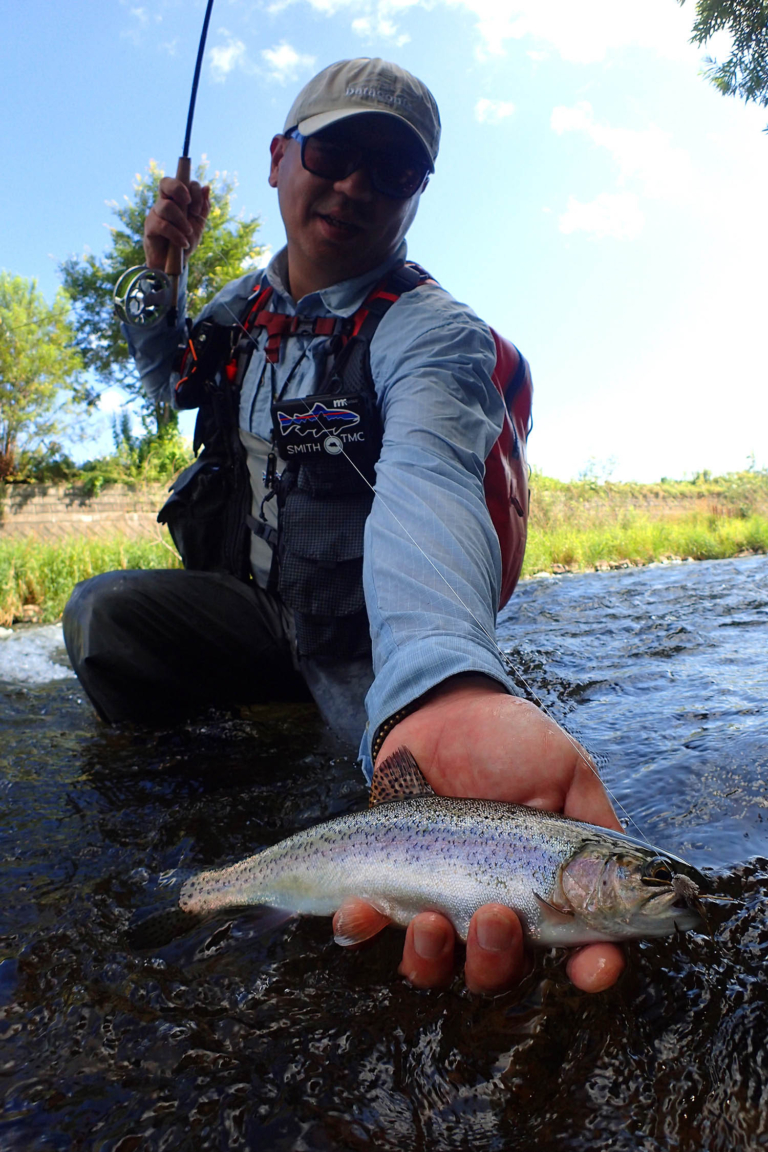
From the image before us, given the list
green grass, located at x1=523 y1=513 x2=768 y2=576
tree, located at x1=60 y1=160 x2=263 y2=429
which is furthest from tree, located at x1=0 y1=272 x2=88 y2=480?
green grass, located at x1=523 y1=513 x2=768 y2=576

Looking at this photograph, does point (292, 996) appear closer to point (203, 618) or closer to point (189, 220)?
point (203, 618)

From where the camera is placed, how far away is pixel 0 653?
604 centimetres

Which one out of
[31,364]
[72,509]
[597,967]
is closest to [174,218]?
[597,967]

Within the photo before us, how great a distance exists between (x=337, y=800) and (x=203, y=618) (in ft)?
4.13

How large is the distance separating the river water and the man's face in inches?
89.8

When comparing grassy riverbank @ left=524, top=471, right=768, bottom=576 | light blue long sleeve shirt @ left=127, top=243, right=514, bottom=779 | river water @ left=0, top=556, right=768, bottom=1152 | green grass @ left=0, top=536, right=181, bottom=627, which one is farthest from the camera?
grassy riverbank @ left=524, top=471, right=768, bottom=576

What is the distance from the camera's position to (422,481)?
217cm

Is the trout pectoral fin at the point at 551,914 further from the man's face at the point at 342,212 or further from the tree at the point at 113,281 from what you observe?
the tree at the point at 113,281

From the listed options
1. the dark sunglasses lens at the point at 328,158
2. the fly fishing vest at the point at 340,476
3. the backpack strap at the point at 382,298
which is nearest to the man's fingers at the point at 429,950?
the fly fishing vest at the point at 340,476

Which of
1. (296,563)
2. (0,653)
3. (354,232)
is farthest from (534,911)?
(0,653)

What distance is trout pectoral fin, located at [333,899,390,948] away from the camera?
1.47m

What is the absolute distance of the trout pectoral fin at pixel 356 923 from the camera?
4.82 feet

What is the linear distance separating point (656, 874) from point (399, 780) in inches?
23.6

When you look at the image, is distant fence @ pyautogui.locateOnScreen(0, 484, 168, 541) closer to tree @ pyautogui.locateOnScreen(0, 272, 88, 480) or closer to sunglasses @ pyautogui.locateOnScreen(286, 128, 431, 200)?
tree @ pyautogui.locateOnScreen(0, 272, 88, 480)
